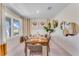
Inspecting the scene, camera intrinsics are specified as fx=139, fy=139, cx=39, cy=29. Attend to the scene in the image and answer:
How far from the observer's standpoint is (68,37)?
240 cm

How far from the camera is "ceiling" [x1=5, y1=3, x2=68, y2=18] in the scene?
2316 millimetres

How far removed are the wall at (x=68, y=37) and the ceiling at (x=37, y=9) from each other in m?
0.09

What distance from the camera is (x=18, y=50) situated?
90.3 inches

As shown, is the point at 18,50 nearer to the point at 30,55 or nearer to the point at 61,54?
the point at 30,55

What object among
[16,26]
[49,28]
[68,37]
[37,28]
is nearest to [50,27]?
[49,28]

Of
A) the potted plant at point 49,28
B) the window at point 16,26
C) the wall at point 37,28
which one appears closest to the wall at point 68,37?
the potted plant at point 49,28

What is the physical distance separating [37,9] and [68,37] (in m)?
0.72

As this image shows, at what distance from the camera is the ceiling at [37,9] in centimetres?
232

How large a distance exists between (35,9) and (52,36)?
55 centimetres

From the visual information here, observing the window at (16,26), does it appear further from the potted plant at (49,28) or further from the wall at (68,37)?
the wall at (68,37)

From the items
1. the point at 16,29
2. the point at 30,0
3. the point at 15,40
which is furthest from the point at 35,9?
the point at 15,40

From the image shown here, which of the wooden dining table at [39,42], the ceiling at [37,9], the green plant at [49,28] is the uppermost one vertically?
the ceiling at [37,9]

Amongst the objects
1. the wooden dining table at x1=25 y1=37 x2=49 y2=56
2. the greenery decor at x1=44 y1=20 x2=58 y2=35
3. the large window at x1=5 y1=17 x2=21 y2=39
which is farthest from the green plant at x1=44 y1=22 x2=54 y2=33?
the large window at x1=5 y1=17 x2=21 y2=39

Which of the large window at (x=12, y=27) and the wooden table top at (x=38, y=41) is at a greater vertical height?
the large window at (x=12, y=27)
